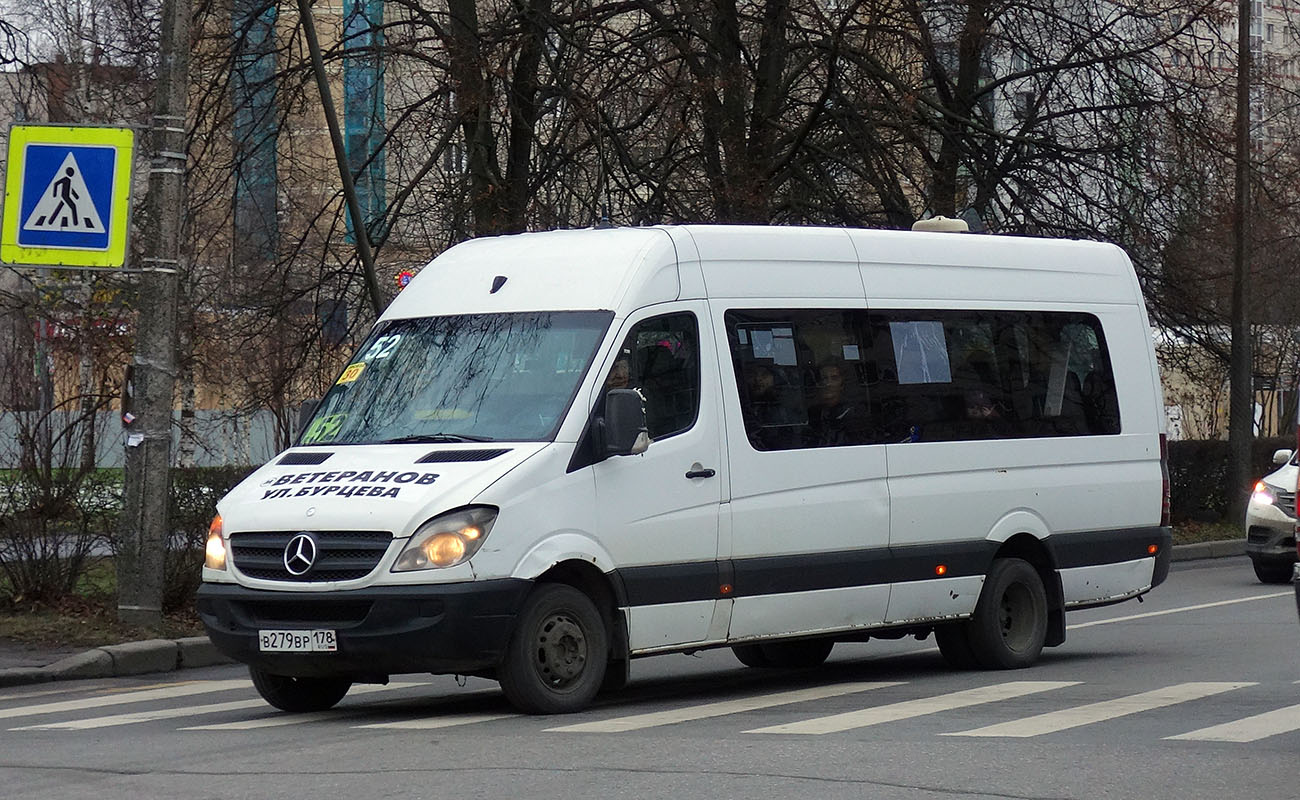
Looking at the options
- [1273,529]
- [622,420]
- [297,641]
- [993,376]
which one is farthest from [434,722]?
[1273,529]

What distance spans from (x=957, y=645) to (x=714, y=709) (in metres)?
2.67

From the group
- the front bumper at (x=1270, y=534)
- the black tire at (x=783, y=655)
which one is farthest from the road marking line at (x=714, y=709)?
the front bumper at (x=1270, y=534)

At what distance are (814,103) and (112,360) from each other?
29.1 feet

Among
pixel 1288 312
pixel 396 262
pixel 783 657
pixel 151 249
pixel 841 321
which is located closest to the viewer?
pixel 841 321

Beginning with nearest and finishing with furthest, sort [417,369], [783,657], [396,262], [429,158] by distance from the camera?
1. [417,369]
2. [783,657]
3. [429,158]
4. [396,262]

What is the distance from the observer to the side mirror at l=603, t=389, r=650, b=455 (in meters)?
10.2

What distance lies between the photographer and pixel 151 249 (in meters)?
15.2

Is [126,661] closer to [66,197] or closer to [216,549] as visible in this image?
[66,197]

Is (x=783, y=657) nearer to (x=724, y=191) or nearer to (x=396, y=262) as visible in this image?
(x=724, y=191)

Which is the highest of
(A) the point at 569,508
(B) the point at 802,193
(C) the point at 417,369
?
(B) the point at 802,193

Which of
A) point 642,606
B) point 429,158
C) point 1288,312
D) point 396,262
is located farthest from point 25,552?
point 1288,312

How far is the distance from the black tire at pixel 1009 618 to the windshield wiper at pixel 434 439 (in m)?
3.78

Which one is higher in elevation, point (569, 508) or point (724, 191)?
point (724, 191)

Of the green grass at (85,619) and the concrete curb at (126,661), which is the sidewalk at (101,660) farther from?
the green grass at (85,619)
